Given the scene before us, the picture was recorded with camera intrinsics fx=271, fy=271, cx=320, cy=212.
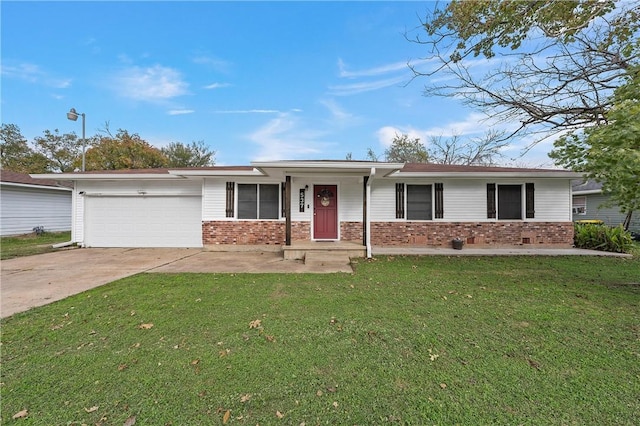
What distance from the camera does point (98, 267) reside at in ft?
21.3

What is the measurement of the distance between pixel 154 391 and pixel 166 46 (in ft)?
42.6

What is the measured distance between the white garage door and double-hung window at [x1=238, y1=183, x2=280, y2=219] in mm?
1628

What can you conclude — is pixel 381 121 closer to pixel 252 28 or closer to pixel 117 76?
pixel 252 28

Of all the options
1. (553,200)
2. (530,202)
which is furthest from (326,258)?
(553,200)

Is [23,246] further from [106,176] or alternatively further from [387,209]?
[387,209]

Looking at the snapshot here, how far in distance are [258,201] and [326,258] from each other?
3.61m

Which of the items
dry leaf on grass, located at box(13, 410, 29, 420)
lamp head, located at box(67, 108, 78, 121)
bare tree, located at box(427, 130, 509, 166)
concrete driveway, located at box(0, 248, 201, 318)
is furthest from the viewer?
bare tree, located at box(427, 130, 509, 166)

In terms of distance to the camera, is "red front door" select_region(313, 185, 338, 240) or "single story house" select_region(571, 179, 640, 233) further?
"single story house" select_region(571, 179, 640, 233)

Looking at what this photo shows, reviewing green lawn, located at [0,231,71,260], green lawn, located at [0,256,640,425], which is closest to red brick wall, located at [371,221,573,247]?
green lawn, located at [0,256,640,425]

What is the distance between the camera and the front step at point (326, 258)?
684 centimetres

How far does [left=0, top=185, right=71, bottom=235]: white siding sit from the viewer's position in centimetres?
1178

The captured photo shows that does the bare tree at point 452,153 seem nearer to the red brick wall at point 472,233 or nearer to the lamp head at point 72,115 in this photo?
the red brick wall at point 472,233

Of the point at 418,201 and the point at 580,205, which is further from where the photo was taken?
the point at 580,205

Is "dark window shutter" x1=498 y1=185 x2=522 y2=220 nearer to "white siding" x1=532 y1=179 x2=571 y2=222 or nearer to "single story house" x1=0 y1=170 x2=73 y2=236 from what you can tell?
"white siding" x1=532 y1=179 x2=571 y2=222
